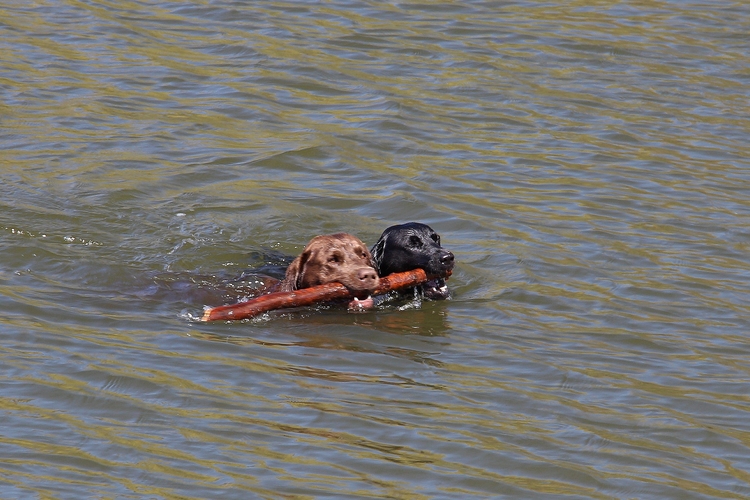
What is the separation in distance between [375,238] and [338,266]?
196 centimetres

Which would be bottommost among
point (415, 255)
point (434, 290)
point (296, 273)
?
point (434, 290)

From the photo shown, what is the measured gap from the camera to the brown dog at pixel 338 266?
878cm

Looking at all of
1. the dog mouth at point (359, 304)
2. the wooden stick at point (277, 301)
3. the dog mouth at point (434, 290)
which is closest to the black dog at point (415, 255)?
the dog mouth at point (434, 290)

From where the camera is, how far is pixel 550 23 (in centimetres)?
1722

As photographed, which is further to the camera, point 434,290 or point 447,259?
point 434,290

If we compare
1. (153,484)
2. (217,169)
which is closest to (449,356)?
(153,484)

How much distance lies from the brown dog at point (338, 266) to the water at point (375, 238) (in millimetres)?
258

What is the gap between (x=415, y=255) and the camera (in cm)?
917

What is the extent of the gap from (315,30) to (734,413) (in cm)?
1065

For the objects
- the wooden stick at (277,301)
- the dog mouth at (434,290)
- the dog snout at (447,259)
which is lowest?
the dog mouth at (434,290)

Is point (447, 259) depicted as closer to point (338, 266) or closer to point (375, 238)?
point (338, 266)

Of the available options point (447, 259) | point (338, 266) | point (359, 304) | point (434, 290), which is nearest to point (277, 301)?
point (338, 266)

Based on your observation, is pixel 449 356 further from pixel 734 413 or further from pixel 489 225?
pixel 489 225

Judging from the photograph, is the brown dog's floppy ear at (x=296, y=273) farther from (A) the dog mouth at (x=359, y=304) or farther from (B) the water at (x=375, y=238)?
(A) the dog mouth at (x=359, y=304)
